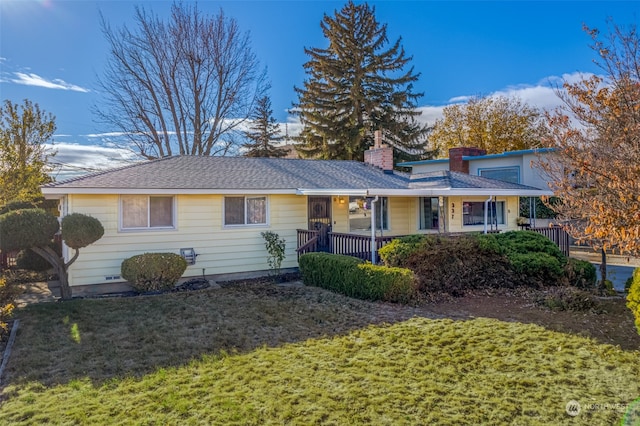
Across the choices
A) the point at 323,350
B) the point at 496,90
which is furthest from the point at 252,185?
the point at 496,90

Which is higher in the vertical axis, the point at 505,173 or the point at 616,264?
the point at 505,173

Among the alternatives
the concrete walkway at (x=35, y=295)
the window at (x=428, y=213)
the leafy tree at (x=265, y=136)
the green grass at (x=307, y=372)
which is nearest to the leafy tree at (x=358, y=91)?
the leafy tree at (x=265, y=136)

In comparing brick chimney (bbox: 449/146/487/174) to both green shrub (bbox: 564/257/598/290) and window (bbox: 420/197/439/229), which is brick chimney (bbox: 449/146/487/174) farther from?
Result: green shrub (bbox: 564/257/598/290)

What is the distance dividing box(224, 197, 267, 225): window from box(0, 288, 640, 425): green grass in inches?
166

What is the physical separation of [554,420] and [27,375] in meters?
5.68

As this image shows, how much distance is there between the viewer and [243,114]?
2414 cm

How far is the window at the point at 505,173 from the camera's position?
59.4 feet

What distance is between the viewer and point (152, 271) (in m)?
9.23

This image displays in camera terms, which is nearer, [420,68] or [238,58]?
[238,58]

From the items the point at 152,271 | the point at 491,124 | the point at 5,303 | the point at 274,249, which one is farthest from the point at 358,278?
the point at 491,124

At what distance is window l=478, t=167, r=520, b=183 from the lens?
18.1m

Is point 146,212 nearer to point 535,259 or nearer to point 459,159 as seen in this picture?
point 535,259

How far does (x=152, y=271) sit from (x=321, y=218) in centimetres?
532

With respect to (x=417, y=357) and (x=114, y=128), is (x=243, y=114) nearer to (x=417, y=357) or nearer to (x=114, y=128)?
(x=114, y=128)
